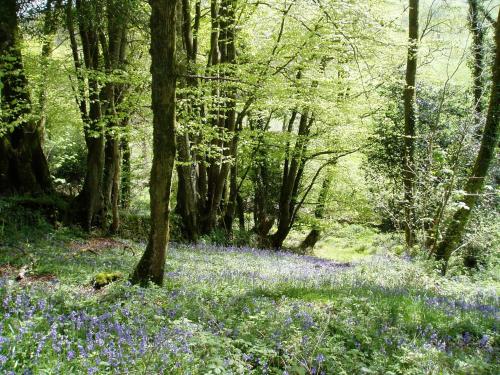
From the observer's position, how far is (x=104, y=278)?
626cm

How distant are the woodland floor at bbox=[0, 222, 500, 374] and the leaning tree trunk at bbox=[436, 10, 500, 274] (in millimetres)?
2705

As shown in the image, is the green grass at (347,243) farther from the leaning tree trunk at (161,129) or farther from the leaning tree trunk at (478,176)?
the leaning tree trunk at (161,129)

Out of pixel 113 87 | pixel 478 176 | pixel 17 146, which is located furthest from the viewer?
pixel 17 146

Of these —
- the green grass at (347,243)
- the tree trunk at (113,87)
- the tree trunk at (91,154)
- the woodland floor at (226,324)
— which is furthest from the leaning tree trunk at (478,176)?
the green grass at (347,243)

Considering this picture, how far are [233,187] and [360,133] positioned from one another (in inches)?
219

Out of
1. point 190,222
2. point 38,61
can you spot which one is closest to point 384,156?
point 190,222

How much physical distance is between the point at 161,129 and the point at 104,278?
90.8 inches

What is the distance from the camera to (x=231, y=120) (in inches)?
583

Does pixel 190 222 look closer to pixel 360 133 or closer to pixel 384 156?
pixel 360 133

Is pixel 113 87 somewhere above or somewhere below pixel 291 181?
above


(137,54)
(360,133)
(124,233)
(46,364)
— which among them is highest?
(137,54)

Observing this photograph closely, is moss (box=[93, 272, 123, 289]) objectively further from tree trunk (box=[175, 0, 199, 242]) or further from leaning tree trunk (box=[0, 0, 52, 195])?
leaning tree trunk (box=[0, 0, 52, 195])

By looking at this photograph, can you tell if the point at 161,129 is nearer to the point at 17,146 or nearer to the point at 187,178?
the point at 187,178

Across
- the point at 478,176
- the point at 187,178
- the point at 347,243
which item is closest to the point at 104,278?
the point at 187,178
